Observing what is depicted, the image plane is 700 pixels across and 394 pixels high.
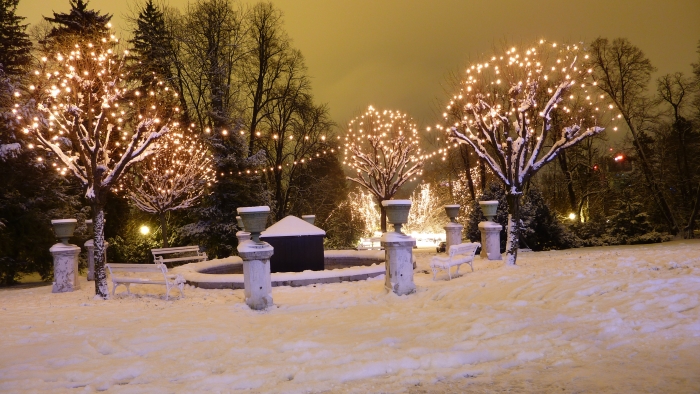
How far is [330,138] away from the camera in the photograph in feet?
97.5

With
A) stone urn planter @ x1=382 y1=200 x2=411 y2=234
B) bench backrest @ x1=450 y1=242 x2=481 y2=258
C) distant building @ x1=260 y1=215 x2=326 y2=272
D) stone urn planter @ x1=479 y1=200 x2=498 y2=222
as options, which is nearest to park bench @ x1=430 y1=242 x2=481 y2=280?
bench backrest @ x1=450 y1=242 x2=481 y2=258

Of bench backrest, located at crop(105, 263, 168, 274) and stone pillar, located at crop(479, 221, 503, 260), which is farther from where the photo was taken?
stone pillar, located at crop(479, 221, 503, 260)

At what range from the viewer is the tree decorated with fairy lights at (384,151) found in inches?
969

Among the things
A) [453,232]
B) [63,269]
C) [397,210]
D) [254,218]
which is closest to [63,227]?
[63,269]

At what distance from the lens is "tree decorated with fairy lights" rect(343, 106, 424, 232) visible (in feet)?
80.7

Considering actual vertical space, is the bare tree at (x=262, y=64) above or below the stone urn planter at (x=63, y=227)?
above

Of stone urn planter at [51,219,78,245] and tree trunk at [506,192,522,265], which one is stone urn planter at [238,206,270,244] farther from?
tree trunk at [506,192,522,265]

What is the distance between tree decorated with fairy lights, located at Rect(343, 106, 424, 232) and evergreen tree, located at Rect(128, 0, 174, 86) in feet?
32.1

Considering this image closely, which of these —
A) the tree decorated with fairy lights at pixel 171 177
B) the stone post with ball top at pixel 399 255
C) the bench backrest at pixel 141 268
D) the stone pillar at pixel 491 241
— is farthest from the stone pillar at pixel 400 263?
the tree decorated with fairy lights at pixel 171 177

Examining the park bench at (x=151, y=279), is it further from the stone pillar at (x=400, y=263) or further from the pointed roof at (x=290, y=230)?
the stone pillar at (x=400, y=263)

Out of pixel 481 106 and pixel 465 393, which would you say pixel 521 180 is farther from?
pixel 465 393

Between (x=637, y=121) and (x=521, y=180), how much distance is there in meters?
15.6

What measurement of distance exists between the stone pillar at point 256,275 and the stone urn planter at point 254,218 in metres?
0.25

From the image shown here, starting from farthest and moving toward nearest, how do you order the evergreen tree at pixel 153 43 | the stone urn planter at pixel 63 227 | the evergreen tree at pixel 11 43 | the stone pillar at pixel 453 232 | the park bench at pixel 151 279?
the evergreen tree at pixel 153 43 → the evergreen tree at pixel 11 43 → the stone pillar at pixel 453 232 → the stone urn planter at pixel 63 227 → the park bench at pixel 151 279
